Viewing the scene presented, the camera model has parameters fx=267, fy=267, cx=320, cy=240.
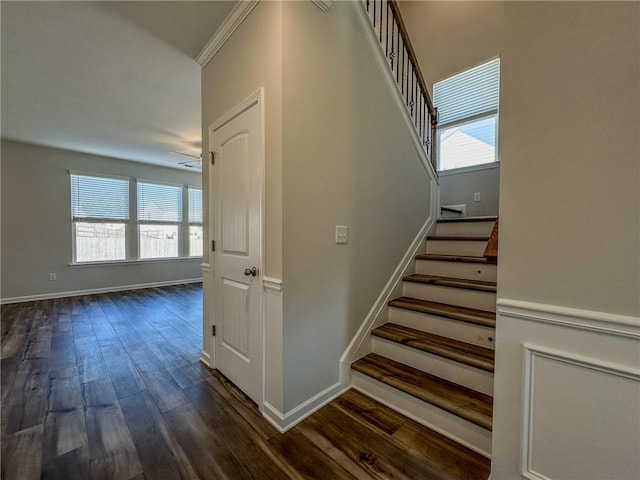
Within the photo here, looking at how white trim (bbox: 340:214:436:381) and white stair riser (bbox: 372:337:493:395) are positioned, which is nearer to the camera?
white stair riser (bbox: 372:337:493:395)

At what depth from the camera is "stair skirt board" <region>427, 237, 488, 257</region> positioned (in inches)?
95.2

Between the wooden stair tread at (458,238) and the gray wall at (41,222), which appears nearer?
the wooden stair tread at (458,238)

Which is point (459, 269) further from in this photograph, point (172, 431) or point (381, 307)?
point (172, 431)

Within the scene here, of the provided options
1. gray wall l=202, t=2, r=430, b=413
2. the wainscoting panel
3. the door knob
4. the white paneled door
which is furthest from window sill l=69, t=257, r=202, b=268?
the wainscoting panel

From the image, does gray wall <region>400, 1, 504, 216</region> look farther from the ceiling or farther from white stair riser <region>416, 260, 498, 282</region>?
the ceiling

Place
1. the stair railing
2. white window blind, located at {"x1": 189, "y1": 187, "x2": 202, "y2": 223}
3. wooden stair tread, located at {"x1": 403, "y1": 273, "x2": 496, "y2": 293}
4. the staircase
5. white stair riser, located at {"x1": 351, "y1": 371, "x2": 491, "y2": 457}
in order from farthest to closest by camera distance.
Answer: white window blind, located at {"x1": 189, "y1": 187, "x2": 202, "y2": 223} → the stair railing → wooden stair tread, located at {"x1": 403, "y1": 273, "x2": 496, "y2": 293} → the staircase → white stair riser, located at {"x1": 351, "y1": 371, "x2": 491, "y2": 457}

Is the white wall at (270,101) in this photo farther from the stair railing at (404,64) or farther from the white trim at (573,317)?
the white trim at (573,317)

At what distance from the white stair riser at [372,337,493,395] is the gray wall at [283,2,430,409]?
1.00ft

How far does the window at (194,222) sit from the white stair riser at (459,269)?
5.56m

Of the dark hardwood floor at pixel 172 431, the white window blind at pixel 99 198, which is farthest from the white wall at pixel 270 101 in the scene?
the white window blind at pixel 99 198

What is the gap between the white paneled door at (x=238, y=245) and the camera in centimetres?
177

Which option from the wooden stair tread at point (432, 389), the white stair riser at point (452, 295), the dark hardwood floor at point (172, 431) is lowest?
the dark hardwood floor at point (172, 431)

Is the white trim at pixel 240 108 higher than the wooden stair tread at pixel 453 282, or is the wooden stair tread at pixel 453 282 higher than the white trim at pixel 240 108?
the white trim at pixel 240 108

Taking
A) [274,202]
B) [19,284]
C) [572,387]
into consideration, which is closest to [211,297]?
[274,202]
